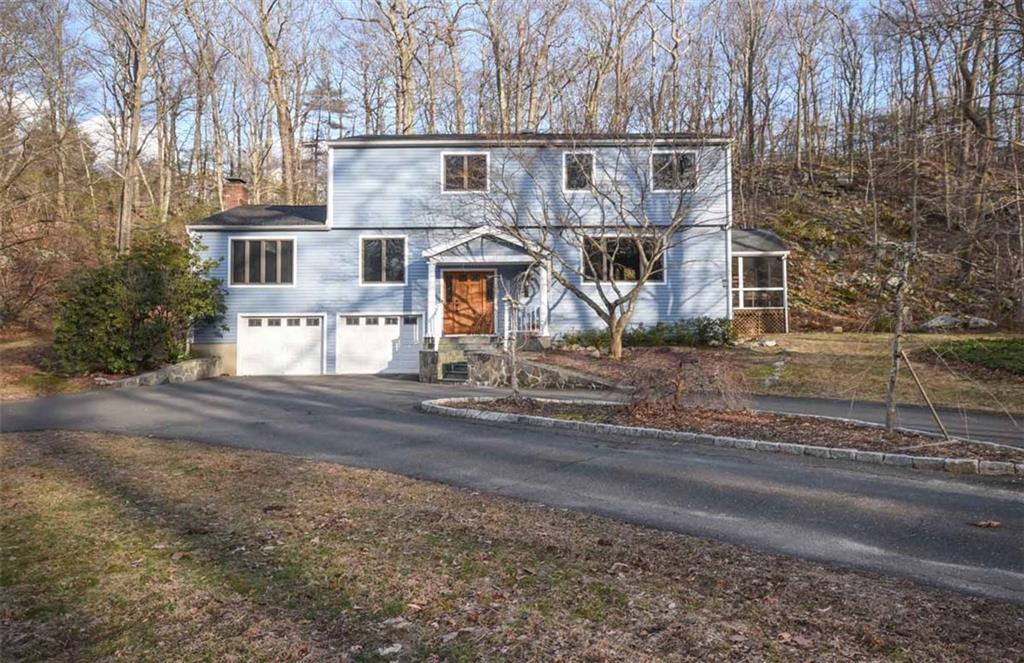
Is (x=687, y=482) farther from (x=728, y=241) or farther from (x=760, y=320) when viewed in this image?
(x=760, y=320)

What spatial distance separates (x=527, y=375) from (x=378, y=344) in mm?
6941

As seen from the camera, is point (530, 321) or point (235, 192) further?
point (235, 192)

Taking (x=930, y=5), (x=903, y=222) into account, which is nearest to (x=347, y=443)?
(x=930, y=5)

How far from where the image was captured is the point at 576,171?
22.1 metres

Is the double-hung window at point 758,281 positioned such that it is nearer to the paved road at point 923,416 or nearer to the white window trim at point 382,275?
the paved road at point 923,416

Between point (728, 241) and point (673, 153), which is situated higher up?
point (673, 153)

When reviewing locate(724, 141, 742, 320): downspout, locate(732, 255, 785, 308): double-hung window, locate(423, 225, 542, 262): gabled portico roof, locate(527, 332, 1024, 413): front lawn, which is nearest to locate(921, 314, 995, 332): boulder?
locate(527, 332, 1024, 413): front lawn

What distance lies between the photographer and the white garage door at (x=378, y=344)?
22609mm

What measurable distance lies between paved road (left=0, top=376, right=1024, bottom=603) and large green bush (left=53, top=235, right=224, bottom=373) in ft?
18.0

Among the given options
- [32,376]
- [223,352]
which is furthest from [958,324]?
[32,376]

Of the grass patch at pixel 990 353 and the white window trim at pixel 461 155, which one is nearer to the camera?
the grass patch at pixel 990 353

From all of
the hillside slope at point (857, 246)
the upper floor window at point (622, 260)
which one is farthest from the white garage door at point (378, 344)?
the hillside slope at point (857, 246)

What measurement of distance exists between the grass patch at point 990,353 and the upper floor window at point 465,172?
13.6m

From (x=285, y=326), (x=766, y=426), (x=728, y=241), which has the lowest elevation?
(x=766, y=426)
